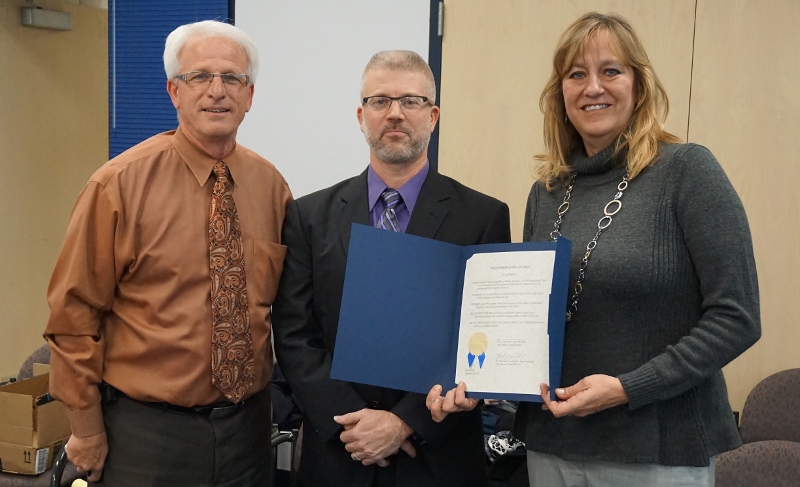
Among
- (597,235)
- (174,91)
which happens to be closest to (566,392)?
(597,235)

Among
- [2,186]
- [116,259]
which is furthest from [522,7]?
[2,186]

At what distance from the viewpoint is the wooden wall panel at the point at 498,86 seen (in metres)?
3.91

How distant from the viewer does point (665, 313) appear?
5.77ft

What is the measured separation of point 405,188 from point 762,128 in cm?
224

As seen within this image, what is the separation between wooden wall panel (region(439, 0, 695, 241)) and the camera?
3.91 metres

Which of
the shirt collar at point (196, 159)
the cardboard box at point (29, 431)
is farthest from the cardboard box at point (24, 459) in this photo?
the shirt collar at point (196, 159)

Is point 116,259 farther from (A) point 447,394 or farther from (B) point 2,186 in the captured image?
(B) point 2,186

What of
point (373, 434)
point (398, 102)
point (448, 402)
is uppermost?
point (398, 102)

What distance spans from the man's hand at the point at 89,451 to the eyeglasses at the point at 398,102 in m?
1.28

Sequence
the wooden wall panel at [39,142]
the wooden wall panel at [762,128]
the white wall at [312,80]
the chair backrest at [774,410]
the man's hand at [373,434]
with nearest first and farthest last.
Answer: the man's hand at [373,434]
the chair backrest at [774,410]
the wooden wall panel at [762,128]
the white wall at [312,80]
the wooden wall panel at [39,142]

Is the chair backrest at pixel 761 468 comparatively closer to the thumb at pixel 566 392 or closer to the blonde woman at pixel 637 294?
the blonde woman at pixel 637 294

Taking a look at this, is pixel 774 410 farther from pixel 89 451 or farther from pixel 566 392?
pixel 89 451

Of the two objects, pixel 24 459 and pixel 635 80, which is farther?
pixel 24 459

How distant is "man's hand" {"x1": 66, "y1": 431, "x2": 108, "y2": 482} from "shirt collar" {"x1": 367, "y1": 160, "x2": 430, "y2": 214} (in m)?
1.06
